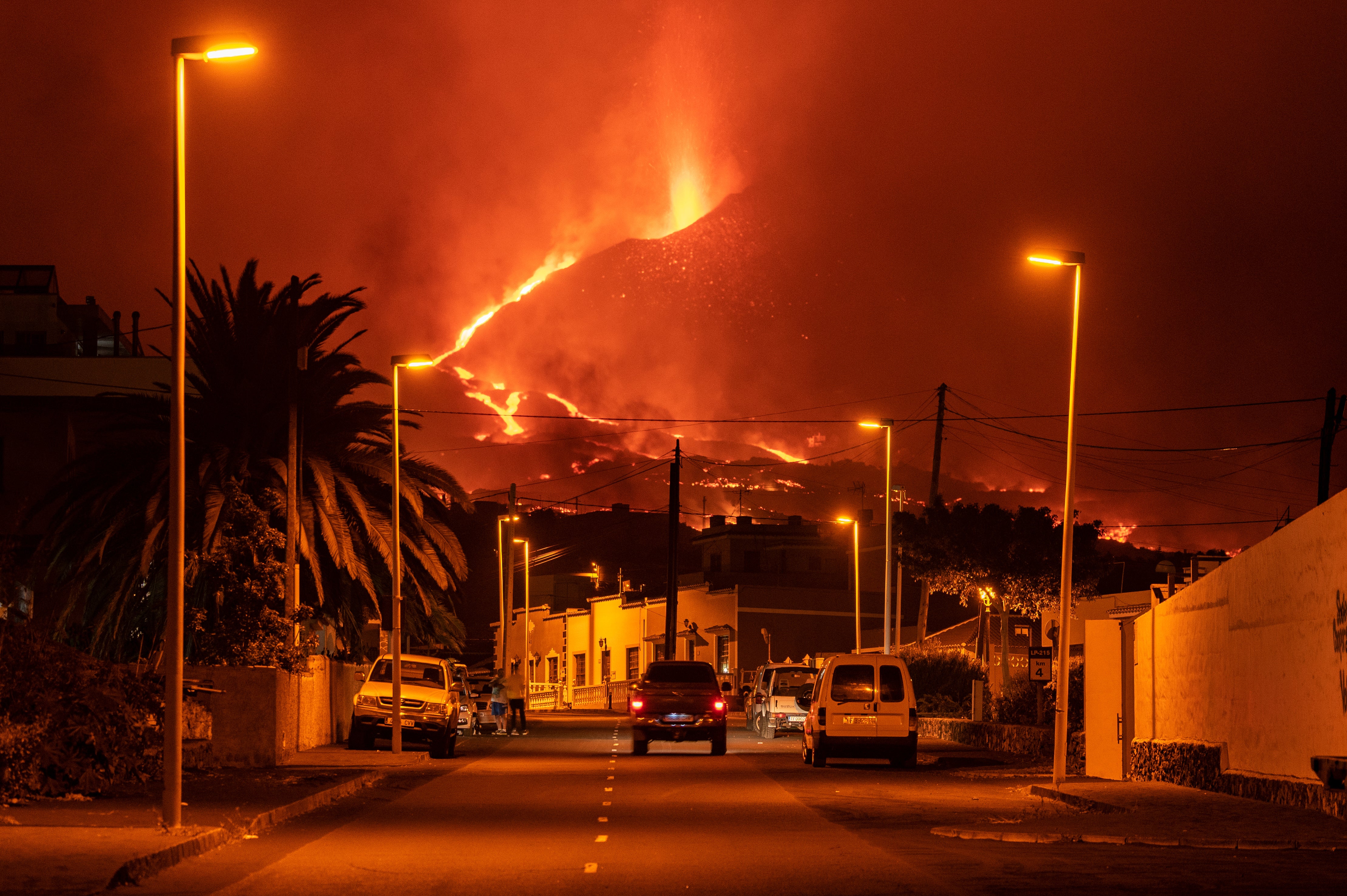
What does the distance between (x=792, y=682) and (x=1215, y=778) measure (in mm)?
23657

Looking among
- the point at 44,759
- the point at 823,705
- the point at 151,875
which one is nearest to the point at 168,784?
the point at 151,875

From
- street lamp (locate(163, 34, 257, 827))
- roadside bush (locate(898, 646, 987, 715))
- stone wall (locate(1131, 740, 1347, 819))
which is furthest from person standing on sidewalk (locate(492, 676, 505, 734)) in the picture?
street lamp (locate(163, 34, 257, 827))

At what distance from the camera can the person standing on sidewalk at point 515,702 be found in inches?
1779

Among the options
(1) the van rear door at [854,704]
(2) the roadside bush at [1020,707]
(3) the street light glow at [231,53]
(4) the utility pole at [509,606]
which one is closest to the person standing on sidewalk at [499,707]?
(4) the utility pole at [509,606]

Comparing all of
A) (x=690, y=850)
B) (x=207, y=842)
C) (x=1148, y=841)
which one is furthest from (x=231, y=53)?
(x=1148, y=841)

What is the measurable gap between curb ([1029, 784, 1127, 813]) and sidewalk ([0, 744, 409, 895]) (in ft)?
32.1

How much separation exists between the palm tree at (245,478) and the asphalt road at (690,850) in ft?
31.6

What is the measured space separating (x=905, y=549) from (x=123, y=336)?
33700 mm

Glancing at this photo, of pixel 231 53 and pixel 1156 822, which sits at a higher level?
pixel 231 53

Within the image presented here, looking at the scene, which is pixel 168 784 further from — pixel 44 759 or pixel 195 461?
pixel 195 461

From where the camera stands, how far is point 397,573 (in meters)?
32.0

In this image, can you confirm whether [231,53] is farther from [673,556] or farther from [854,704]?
[673,556]

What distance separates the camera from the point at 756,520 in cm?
10200

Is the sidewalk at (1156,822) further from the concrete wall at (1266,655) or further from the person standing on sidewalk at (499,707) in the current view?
the person standing on sidewalk at (499,707)
